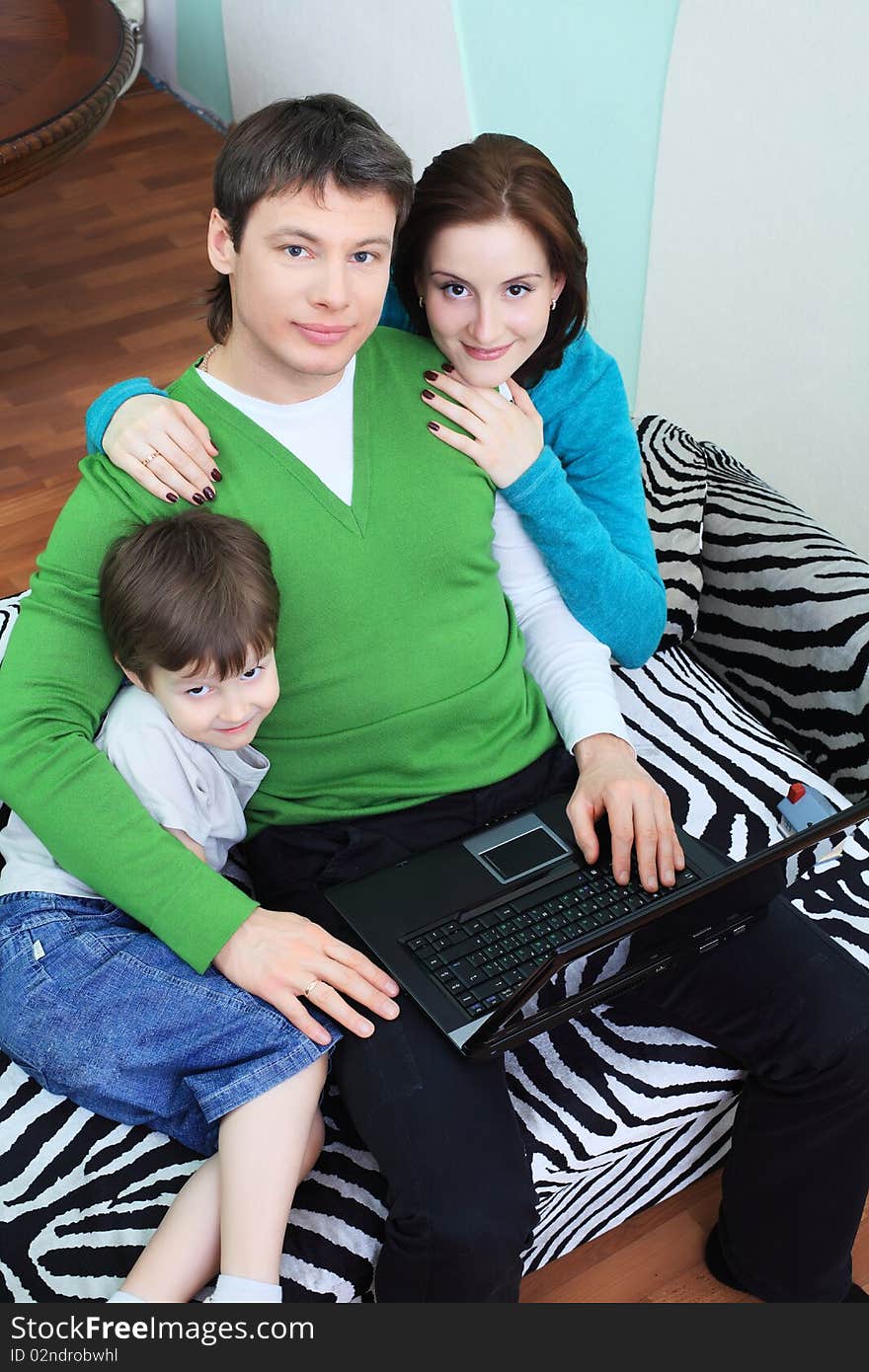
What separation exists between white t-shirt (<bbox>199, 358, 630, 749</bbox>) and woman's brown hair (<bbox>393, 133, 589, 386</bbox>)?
153 mm

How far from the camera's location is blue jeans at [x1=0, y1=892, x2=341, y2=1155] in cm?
133

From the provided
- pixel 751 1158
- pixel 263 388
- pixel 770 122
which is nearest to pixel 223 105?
pixel 770 122

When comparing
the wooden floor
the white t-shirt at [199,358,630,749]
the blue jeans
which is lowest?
the wooden floor

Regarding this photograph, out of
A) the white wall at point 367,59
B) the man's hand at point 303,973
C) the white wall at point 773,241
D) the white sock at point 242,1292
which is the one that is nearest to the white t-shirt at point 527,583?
the man's hand at point 303,973

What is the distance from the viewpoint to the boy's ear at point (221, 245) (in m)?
1.47

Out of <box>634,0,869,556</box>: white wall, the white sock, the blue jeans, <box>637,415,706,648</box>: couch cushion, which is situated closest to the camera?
the white sock

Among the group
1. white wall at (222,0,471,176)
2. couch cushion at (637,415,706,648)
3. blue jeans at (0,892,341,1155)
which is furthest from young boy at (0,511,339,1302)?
white wall at (222,0,471,176)

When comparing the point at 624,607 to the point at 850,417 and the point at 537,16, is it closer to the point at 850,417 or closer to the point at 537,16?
the point at 850,417

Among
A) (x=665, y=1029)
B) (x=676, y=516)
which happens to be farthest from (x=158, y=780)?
(x=676, y=516)

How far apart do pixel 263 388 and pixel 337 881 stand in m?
0.51

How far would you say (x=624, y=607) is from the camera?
1700 millimetres

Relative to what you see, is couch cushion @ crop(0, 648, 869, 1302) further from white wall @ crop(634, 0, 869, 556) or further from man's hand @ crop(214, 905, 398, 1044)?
white wall @ crop(634, 0, 869, 556)

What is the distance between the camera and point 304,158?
140 cm

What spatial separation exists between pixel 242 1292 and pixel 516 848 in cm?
52
